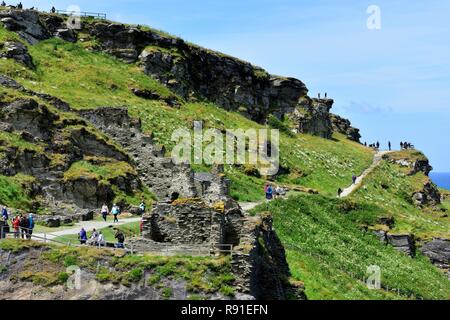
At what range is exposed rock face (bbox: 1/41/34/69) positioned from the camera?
249ft

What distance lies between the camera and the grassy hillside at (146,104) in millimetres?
71000

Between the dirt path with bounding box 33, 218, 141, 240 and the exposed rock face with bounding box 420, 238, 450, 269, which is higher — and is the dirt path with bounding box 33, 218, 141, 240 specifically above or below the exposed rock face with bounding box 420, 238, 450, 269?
above

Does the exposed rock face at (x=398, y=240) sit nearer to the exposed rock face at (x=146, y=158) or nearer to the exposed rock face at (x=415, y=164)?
the exposed rock face at (x=146, y=158)

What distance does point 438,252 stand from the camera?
221 feet

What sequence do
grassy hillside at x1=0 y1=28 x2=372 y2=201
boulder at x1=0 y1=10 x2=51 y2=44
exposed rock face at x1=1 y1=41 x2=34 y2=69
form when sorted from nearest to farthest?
grassy hillside at x1=0 y1=28 x2=372 y2=201
exposed rock face at x1=1 y1=41 x2=34 y2=69
boulder at x1=0 y1=10 x2=51 y2=44

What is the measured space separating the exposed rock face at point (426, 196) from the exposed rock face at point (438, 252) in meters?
24.7

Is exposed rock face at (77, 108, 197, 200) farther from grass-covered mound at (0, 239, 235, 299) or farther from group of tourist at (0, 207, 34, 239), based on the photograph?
grass-covered mound at (0, 239, 235, 299)

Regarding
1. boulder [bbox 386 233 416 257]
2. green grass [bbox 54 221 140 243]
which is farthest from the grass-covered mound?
boulder [bbox 386 233 416 257]

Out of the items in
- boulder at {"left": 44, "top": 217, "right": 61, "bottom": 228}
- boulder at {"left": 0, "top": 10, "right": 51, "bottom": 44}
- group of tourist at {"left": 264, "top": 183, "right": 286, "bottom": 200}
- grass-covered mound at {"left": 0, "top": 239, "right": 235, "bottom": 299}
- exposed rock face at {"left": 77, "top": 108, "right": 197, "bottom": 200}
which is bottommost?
grass-covered mound at {"left": 0, "top": 239, "right": 235, "bottom": 299}

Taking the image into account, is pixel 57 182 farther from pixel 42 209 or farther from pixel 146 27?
pixel 146 27

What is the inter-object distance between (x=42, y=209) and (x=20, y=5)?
52.1 meters

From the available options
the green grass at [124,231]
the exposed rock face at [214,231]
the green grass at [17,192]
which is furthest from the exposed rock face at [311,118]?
the exposed rock face at [214,231]

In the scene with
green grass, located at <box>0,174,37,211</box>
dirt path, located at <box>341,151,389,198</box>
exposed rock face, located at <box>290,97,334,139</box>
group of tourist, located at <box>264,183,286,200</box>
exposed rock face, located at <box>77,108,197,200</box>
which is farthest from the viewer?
exposed rock face, located at <box>290,97,334,139</box>
